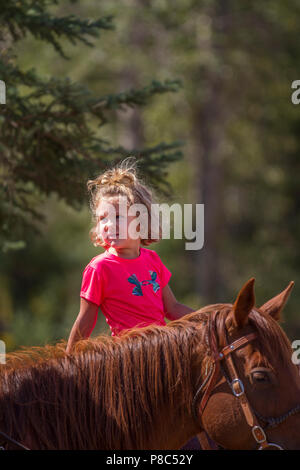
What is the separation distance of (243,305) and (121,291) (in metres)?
0.85

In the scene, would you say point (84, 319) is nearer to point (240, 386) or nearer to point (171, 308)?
point (171, 308)

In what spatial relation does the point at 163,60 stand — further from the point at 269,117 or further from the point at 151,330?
the point at 151,330

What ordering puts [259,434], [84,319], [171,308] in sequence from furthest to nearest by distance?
[171,308], [84,319], [259,434]

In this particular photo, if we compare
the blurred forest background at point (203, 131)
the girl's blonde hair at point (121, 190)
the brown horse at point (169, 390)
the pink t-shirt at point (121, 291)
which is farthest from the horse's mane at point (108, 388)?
the blurred forest background at point (203, 131)

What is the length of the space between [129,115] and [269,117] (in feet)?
14.5

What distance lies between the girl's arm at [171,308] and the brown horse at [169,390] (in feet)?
2.47

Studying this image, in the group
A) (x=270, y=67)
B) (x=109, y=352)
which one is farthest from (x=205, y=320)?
(x=270, y=67)

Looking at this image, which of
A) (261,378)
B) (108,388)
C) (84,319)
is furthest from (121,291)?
(261,378)

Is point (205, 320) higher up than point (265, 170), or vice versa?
point (265, 170)

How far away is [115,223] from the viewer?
340 cm

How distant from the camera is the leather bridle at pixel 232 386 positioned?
2617 millimetres

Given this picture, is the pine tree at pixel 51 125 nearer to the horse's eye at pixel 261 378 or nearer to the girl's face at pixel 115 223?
the girl's face at pixel 115 223

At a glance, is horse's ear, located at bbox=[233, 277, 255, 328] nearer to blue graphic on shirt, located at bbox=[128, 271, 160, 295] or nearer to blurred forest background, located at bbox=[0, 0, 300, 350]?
blue graphic on shirt, located at bbox=[128, 271, 160, 295]

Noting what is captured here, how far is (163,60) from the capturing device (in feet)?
56.7
